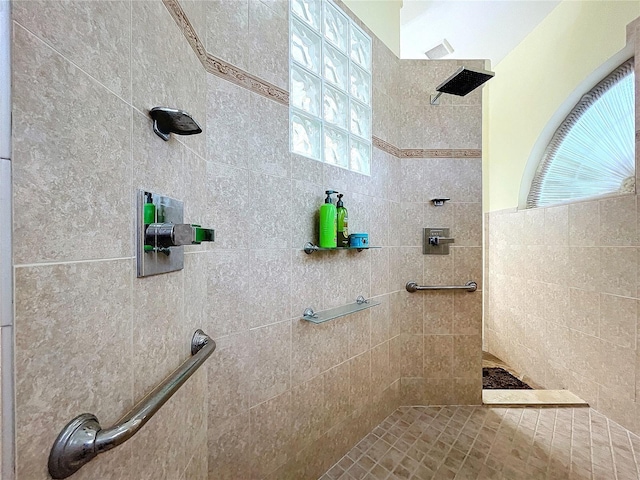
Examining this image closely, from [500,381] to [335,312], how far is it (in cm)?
196

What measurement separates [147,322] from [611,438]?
2365 millimetres

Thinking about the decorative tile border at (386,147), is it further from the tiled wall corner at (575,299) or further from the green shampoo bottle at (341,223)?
the tiled wall corner at (575,299)

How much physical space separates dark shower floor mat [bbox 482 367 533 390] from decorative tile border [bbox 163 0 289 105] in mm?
2554

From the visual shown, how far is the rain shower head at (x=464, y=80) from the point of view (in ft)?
4.64

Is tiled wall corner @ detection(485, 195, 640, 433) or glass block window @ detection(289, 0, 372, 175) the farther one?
tiled wall corner @ detection(485, 195, 640, 433)

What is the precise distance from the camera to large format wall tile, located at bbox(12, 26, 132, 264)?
1.24ft

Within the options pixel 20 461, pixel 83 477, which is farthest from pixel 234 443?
pixel 20 461

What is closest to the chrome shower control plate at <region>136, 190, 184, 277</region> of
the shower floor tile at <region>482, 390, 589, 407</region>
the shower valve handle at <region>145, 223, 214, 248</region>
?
the shower valve handle at <region>145, 223, 214, 248</region>

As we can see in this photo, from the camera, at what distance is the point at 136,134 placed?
1.94ft

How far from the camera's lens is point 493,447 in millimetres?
1528

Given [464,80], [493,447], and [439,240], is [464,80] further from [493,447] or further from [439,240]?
[493,447]

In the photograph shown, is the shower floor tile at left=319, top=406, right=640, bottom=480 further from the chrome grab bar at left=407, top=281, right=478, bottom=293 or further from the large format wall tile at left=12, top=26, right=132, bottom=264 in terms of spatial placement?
the large format wall tile at left=12, top=26, right=132, bottom=264

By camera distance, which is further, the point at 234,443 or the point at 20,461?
the point at 234,443

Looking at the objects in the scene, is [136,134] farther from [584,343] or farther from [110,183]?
[584,343]
